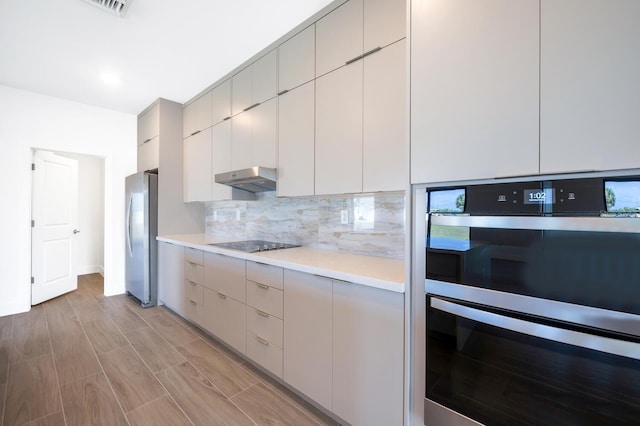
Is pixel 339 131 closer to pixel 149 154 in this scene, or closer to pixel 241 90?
pixel 241 90

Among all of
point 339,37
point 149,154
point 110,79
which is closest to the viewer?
point 339,37

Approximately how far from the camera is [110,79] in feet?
9.33

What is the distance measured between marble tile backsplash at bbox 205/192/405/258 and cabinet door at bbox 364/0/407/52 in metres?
0.91

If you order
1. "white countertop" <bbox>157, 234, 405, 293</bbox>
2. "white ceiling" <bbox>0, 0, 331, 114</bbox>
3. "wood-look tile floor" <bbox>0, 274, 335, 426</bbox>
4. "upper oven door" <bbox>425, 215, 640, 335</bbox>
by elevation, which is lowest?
"wood-look tile floor" <bbox>0, 274, 335, 426</bbox>

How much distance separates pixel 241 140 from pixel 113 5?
1.24 metres

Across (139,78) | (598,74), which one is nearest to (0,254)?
(139,78)

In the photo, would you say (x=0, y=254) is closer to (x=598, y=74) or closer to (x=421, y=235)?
(x=421, y=235)

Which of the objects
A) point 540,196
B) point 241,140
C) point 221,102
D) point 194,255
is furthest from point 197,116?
point 540,196

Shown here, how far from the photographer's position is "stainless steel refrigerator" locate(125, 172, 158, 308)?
3309 millimetres

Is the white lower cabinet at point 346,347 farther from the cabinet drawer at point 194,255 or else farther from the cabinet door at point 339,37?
the cabinet door at point 339,37

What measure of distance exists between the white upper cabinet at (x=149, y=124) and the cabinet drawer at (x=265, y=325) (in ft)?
9.13

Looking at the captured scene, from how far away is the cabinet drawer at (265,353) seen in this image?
176 cm

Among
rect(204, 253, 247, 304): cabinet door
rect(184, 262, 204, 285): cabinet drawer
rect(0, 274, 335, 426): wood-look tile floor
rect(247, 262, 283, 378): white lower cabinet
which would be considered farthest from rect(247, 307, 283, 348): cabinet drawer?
rect(184, 262, 204, 285): cabinet drawer

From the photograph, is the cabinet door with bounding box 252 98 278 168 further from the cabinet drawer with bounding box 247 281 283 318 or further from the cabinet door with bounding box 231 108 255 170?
the cabinet drawer with bounding box 247 281 283 318
